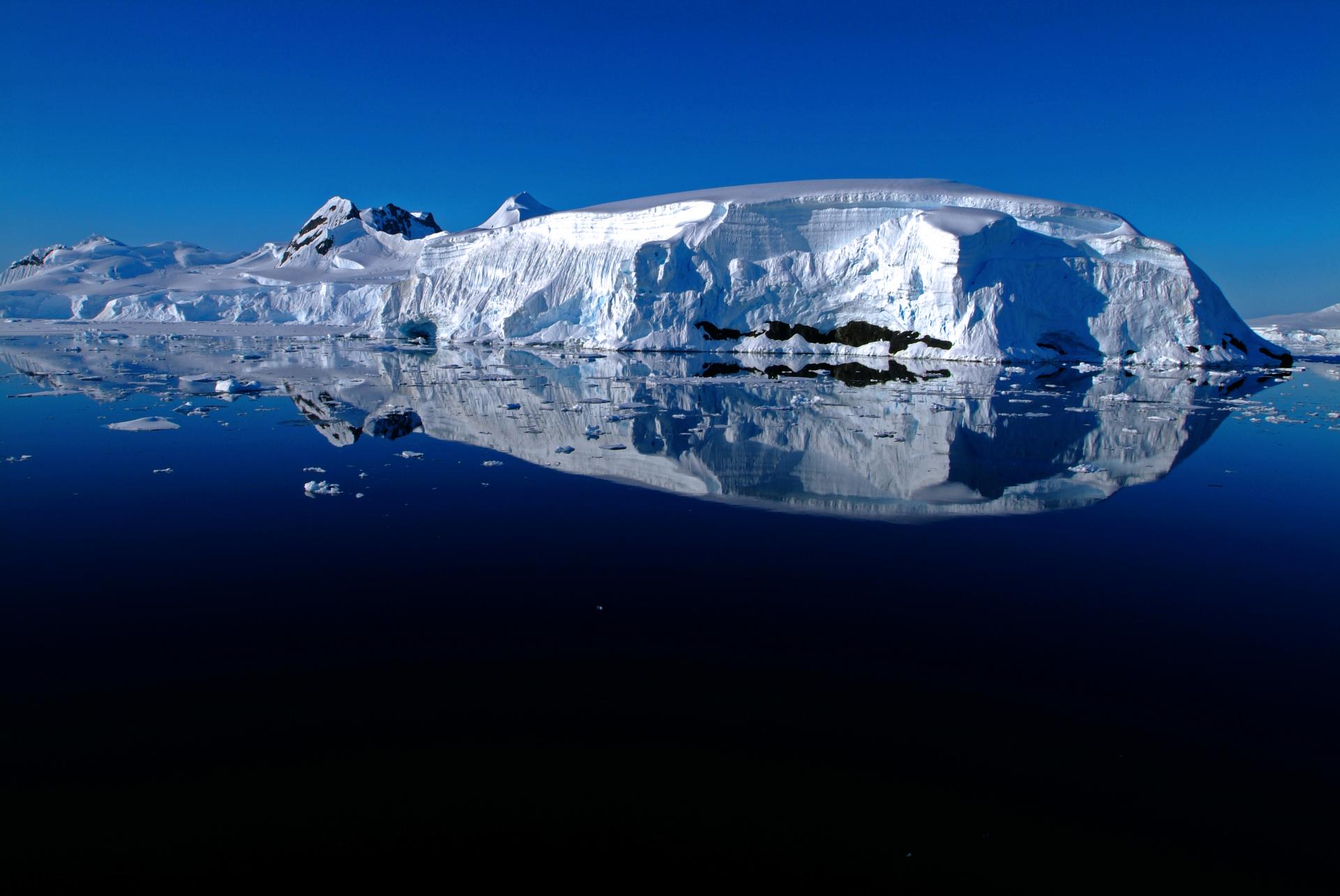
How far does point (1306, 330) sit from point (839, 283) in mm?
61400

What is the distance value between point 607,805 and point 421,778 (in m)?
0.64

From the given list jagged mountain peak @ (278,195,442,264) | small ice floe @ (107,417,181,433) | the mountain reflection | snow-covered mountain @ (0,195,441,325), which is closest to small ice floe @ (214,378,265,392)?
the mountain reflection

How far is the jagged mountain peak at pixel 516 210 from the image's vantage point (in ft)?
198

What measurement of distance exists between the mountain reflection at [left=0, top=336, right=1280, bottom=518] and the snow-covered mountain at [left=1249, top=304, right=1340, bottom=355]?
34382mm

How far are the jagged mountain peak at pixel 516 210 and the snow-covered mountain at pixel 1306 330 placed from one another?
175ft

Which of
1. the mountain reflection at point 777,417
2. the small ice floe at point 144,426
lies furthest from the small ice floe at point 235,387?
the small ice floe at point 144,426

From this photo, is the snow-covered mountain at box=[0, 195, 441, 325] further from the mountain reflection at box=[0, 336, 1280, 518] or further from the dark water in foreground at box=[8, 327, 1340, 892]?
the dark water in foreground at box=[8, 327, 1340, 892]

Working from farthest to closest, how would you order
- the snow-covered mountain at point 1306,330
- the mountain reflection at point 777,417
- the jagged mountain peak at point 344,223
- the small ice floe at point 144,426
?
the jagged mountain peak at point 344,223 → the snow-covered mountain at point 1306,330 → the small ice floe at point 144,426 → the mountain reflection at point 777,417

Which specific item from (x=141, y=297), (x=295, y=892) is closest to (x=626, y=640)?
(x=295, y=892)

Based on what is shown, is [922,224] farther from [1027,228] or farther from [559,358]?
[559,358]

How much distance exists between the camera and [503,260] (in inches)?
1251

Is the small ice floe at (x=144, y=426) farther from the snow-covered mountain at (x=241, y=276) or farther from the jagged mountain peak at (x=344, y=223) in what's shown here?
the jagged mountain peak at (x=344, y=223)

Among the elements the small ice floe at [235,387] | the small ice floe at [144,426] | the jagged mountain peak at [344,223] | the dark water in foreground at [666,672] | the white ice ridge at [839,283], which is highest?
the jagged mountain peak at [344,223]

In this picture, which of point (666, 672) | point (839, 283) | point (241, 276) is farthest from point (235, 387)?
point (241, 276)
